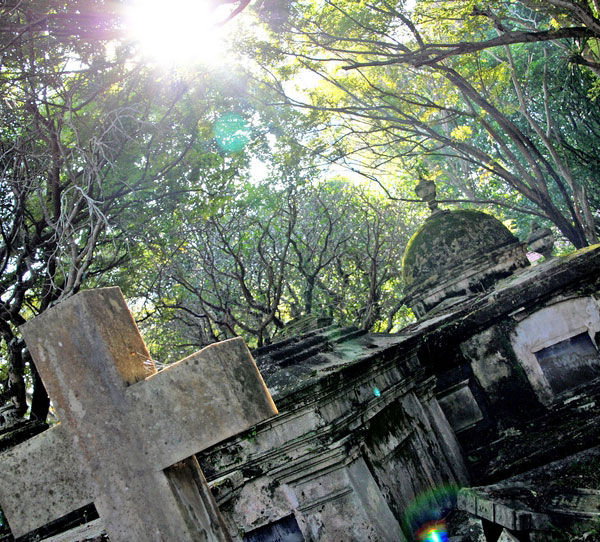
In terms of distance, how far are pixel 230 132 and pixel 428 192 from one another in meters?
4.60

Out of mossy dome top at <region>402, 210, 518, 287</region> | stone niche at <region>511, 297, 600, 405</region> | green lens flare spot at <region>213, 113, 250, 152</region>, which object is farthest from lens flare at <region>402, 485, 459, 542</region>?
green lens flare spot at <region>213, 113, 250, 152</region>

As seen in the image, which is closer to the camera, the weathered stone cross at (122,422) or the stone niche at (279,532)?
the weathered stone cross at (122,422)

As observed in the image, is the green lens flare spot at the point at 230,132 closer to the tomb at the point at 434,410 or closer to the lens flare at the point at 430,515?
the tomb at the point at 434,410

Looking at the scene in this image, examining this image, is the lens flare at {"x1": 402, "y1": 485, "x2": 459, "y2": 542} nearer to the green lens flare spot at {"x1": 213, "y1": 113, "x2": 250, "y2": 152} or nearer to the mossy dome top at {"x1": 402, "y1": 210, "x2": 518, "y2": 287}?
the mossy dome top at {"x1": 402, "y1": 210, "x2": 518, "y2": 287}

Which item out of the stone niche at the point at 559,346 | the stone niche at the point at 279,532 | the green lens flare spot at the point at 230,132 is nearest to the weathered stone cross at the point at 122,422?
the stone niche at the point at 279,532

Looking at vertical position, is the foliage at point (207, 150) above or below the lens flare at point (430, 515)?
above

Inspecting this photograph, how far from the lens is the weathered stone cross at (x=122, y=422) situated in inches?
85.9

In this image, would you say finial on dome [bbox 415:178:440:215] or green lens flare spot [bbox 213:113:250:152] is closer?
green lens flare spot [bbox 213:113:250:152]

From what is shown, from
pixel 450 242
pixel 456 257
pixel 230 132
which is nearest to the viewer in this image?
pixel 456 257

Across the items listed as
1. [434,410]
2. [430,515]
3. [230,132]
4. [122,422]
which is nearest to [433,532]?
[430,515]

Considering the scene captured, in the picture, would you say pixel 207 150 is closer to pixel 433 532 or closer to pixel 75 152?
pixel 75 152

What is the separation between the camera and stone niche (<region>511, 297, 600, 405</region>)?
8492mm

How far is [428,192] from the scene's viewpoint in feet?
40.3

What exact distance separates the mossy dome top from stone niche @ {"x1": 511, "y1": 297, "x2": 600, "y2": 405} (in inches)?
97.3
